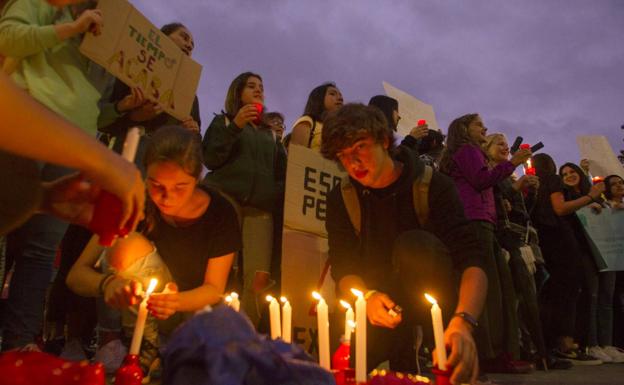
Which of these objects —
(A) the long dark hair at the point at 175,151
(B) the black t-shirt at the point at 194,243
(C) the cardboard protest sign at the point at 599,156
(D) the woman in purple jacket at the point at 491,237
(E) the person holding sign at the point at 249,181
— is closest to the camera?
(A) the long dark hair at the point at 175,151

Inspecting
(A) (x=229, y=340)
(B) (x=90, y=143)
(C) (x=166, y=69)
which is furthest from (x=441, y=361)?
(C) (x=166, y=69)

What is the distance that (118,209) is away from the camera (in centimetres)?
114

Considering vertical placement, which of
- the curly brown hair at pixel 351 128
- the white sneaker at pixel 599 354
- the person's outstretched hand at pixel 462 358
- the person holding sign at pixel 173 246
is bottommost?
the person's outstretched hand at pixel 462 358

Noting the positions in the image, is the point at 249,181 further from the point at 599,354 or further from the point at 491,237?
the point at 599,354

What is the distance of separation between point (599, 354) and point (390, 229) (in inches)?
129

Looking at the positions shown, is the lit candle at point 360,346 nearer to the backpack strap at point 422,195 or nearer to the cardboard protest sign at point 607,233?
the backpack strap at point 422,195

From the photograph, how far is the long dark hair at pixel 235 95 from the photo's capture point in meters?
3.77

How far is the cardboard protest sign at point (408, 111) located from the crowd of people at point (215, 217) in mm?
585

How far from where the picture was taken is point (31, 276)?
2.33 m

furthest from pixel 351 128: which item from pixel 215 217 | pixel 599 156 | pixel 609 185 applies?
pixel 599 156

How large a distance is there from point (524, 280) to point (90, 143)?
3679 millimetres

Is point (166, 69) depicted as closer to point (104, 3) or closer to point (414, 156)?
point (104, 3)

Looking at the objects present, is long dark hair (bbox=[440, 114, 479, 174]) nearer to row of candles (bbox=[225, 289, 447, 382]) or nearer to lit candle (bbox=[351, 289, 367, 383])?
row of candles (bbox=[225, 289, 447, 382])

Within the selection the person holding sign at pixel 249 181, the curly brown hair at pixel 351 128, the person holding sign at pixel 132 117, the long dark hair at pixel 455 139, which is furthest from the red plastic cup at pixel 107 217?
the long dark hair at pixel 455 139
